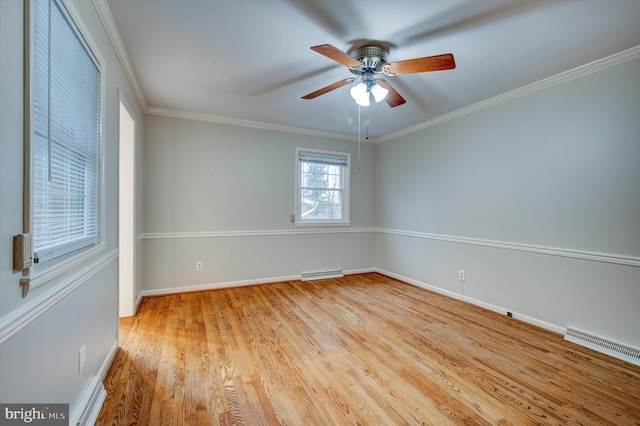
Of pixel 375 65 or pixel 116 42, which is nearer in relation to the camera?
pixel 116 42

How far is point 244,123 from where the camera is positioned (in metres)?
4.17

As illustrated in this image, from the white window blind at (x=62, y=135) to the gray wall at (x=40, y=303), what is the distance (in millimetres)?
114

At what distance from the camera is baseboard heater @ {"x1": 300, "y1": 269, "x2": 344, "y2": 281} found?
15.1 feet

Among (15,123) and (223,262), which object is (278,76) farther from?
(223,262)

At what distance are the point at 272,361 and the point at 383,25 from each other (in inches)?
105

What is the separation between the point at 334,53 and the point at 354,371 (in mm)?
2279

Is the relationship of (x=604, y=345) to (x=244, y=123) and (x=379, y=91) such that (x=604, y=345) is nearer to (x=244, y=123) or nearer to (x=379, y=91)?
(x=379, y=91)

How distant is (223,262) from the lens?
162 inches

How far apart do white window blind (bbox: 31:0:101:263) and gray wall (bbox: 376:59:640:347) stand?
151 inches

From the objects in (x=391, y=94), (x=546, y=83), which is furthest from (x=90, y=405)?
(x=546, y=83)

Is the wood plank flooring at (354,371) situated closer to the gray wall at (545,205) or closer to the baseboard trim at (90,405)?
the baseboard trim at (90,405)

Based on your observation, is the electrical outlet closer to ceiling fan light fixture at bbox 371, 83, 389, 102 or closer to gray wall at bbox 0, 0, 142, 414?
gray wall at bbox 0, 0, 142, 414

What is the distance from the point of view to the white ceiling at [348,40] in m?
1.80

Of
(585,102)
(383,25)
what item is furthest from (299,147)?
(585,102)
